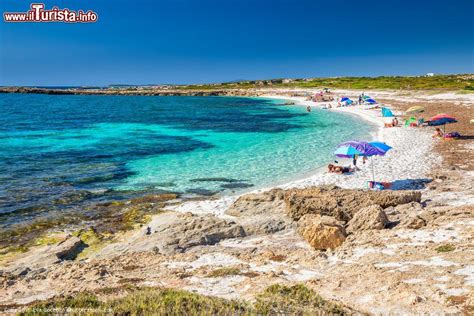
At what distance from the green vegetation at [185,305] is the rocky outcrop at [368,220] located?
482cm

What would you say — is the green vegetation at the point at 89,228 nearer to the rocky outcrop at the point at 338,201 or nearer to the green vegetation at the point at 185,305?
the green vegetation at the point at 185,305

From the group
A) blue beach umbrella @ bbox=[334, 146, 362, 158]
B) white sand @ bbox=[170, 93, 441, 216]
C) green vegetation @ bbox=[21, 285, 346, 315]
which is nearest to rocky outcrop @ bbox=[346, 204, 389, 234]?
green vegetation @ bbox=[21, 285, 346, 315]

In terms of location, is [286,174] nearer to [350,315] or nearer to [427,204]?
[427,204]

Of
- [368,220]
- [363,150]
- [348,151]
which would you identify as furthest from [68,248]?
[363,150]

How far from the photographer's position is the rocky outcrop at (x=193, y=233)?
1131cm

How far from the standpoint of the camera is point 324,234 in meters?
10.6

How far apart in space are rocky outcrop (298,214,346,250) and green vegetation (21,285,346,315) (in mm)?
3414

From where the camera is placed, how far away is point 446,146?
26.0 metres

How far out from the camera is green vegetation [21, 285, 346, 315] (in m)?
6.14

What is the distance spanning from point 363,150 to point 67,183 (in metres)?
15.5

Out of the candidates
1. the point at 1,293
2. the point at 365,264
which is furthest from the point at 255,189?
the point at 1,293

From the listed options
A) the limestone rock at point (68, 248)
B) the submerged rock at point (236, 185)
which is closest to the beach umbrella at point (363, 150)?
the submerged rock at point (236, 185)

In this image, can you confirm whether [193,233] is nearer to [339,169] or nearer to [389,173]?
[339,169]

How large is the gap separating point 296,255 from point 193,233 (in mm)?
3504
